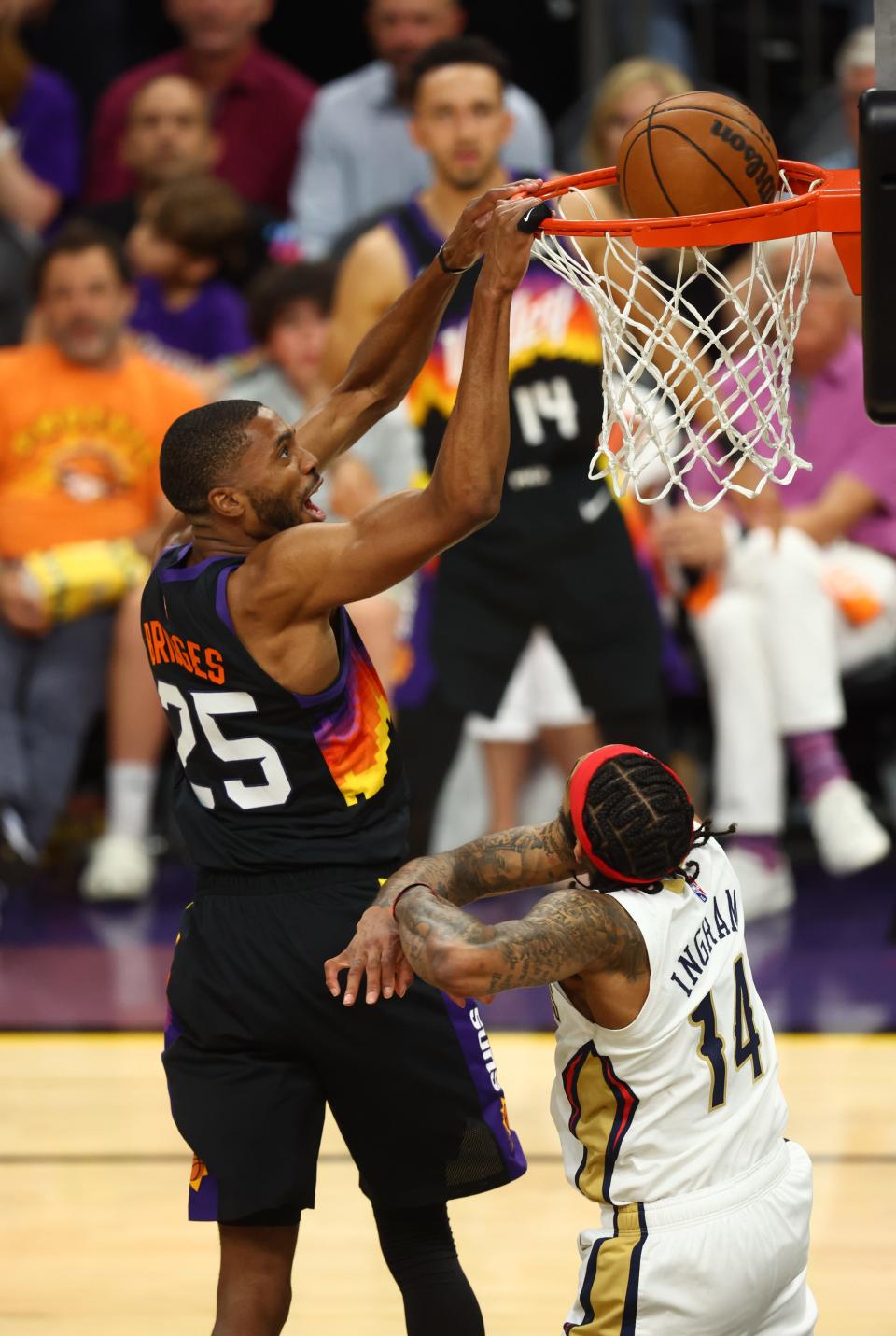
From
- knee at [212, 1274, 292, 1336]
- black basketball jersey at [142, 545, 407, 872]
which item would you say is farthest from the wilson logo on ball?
knee at [212, 1274, 292, 1336]

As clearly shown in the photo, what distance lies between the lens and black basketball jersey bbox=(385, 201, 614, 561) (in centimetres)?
616

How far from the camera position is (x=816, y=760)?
654cm

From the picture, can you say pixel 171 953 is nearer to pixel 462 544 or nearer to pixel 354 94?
pixel 462 544

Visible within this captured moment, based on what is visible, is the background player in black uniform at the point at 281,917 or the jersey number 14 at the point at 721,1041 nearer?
the jersey number 14 at the point at 721,1041

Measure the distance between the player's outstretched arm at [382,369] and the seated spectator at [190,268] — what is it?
4.02 m

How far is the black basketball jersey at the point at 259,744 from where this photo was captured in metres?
3.12

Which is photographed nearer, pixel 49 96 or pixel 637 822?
pixel 637 822

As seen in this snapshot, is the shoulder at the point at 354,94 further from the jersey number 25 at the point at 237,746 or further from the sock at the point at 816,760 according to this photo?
the jersey number 25 at the point at 237,746

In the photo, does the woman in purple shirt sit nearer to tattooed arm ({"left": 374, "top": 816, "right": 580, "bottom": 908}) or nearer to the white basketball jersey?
tattooed arm ({"left": 374, "top": 816, "right": 580, "bottom": 908})

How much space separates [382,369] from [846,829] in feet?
10.8

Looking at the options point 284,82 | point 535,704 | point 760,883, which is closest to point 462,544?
point 535,704

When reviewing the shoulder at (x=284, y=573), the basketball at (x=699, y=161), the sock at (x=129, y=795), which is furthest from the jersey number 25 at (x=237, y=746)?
the sock at (x=129, y=795)

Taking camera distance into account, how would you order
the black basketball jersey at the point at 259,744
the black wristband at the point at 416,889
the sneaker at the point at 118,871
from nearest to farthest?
the black wristband at the point at 416,889 < the black basketball jersey at the point at 259,744 < the sneaker at the point at 118,871

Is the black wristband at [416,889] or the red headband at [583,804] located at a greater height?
the red headband at [583,804]
